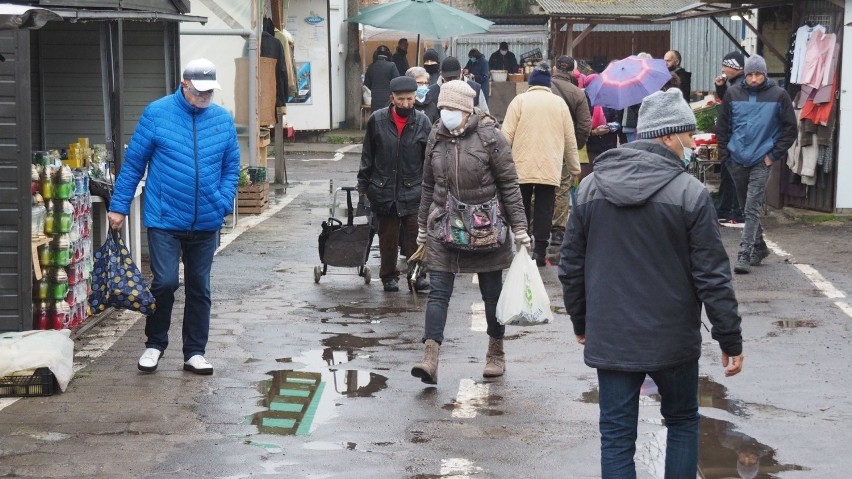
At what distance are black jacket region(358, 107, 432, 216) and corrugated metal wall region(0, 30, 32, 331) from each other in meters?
3.35

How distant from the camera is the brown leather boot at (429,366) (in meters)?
7.62

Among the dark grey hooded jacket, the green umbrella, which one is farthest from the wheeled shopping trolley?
the green umbrella

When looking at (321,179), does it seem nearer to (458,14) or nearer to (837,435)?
(458,14)

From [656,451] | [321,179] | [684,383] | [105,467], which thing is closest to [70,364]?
[105,467]

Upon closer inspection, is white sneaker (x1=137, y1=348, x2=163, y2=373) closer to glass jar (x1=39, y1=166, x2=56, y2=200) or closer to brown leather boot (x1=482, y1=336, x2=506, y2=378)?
glass jar (x1=39, y1=166, x2=56, y2=200)

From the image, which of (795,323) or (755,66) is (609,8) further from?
(795,323)

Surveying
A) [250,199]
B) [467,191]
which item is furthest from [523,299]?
[250,199]

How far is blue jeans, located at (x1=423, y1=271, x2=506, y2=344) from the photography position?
7.79 m

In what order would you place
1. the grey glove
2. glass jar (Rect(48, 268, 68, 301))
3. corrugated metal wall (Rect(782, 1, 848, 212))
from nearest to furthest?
1. the grey glove
2. glass jar (Rect(48, 268, 68, 301))
3. corrugated metal wall (Rect(782, 1, 848, 212))

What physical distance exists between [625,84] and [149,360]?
835 centimetres

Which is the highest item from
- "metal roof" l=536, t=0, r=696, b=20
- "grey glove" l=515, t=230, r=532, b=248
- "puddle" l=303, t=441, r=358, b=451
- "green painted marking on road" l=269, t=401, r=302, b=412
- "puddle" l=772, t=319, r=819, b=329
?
"metal roof" l=536, t=0, r=696, b=20

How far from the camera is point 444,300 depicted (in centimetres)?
785

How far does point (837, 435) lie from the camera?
673 centimetres

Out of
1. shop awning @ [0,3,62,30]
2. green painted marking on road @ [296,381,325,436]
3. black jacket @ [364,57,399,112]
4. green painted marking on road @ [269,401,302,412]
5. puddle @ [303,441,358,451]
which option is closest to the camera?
shop awning @ [0,3,62,30]
